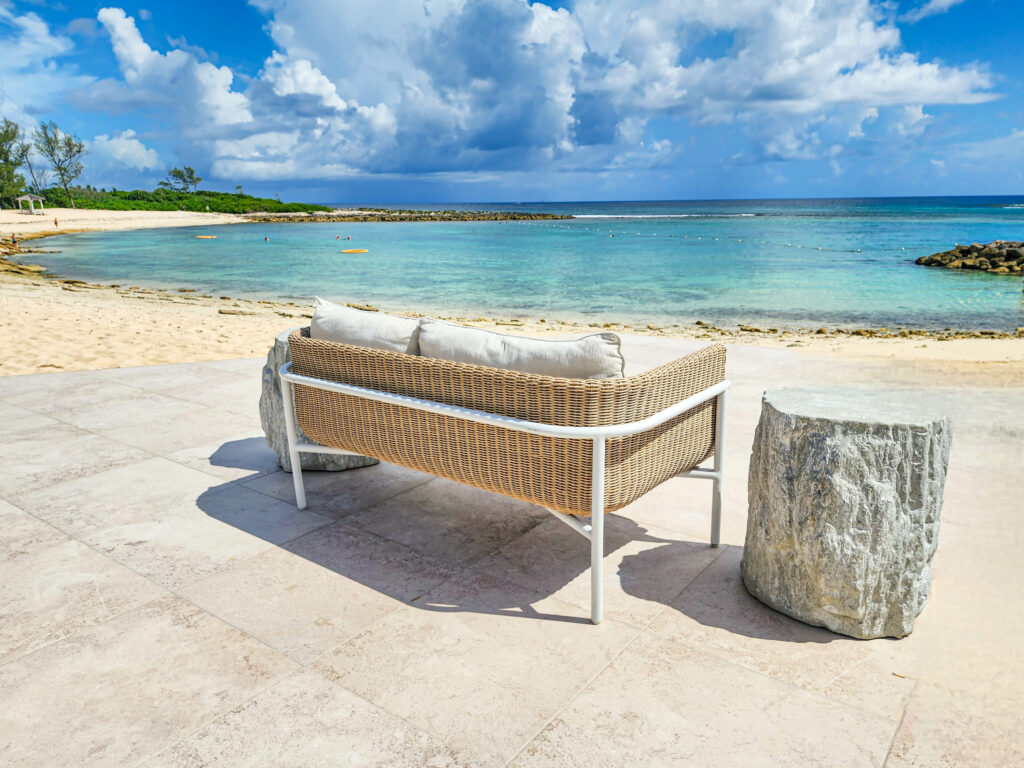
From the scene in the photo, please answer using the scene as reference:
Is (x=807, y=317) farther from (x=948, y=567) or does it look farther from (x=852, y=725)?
(x=852, y=725)

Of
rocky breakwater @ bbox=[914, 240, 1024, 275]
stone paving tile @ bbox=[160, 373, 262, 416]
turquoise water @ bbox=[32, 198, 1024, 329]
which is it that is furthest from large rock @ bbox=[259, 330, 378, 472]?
rocky breakwater @ bbox=[914, 240, 1024, 275]

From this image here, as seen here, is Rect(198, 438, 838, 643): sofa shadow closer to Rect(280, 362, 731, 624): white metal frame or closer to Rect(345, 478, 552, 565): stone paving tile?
Rect(345, 478, 552, 565): stone paving tile

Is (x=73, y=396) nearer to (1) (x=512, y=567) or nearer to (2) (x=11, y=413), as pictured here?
(2) (x=11, y=413)

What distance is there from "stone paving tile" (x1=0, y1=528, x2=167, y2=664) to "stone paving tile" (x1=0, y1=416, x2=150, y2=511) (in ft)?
2.50

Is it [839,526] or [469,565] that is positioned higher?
[839,526]

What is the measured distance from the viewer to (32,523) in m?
3.10

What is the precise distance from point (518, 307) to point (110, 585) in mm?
13772

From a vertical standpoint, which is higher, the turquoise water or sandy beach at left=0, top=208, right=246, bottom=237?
sandy beach at left=0, top=208, right=246, bottom=237

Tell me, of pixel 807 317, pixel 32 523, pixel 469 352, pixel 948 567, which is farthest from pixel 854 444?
pixel 807 317

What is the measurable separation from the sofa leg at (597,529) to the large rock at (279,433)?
6.06 feet

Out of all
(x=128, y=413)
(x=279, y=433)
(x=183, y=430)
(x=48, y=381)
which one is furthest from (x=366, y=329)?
(x=48, y=381)

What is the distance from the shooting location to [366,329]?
9.41 ft

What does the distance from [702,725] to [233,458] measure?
303cm

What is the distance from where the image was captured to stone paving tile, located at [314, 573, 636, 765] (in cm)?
186
